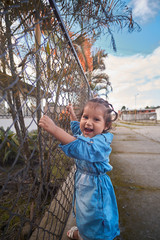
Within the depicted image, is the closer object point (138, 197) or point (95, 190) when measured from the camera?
point (95, 190)

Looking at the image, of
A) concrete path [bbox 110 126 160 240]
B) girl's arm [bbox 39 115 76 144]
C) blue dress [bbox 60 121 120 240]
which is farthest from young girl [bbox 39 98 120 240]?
concrete path [bbox 110 126 160 240]

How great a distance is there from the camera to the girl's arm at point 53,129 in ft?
2.30

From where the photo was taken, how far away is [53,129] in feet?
2.36

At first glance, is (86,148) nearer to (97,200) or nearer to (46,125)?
(46,125)

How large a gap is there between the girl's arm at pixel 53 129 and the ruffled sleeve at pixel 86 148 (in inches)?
1.3

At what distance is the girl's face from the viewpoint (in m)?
1.00

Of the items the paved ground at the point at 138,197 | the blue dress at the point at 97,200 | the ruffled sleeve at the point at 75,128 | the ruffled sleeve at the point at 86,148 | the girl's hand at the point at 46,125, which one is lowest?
the paved ground at the point at 138,197

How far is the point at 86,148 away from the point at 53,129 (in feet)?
0.72

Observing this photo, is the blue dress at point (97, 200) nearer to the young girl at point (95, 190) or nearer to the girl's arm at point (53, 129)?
the young girl at point (95, 190)

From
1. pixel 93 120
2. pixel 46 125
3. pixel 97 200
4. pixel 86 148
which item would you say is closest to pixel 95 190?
pixel 97 200

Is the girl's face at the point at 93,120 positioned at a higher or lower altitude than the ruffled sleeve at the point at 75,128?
higher

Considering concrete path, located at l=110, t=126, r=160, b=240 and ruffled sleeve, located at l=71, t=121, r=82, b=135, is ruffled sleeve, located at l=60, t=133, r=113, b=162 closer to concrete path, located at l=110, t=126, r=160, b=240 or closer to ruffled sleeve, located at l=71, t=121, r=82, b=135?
ruffled sleeve, located at l=71, t=121, r=82, b=135

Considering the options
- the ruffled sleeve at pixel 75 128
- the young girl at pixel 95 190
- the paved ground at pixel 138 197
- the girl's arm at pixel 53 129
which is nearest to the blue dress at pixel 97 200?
the young girl at pixel 95 190

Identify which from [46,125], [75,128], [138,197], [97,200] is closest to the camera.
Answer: [46,125]
